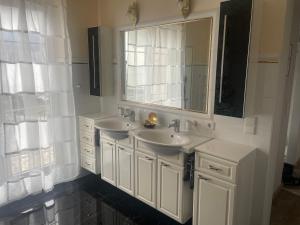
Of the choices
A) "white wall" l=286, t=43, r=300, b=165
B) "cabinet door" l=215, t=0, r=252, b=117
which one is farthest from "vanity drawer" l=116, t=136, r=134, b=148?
"white wall" l=286, t=43, r=300, b=165

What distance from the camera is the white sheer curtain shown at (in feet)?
7.46

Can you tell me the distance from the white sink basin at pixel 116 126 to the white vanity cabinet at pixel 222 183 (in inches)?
32.0

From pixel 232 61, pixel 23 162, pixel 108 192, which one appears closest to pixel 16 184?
pixel 23 162

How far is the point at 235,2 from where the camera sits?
1.68 m

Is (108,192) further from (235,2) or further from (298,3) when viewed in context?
(298,3)

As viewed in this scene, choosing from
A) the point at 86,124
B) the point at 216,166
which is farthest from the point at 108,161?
the point at 216,166

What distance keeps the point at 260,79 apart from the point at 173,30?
961mm

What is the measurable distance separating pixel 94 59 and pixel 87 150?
110 cm

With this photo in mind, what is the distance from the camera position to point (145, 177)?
7.28 feet

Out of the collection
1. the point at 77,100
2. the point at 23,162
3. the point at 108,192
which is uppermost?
the point at 77,100

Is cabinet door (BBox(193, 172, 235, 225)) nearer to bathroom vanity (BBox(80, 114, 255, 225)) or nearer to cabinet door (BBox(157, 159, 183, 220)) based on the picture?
bathroom vanity (BBox(80, 114, 255, 225))

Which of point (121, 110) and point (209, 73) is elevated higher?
point (209, 73)

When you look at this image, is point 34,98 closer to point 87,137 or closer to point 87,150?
point 87,137

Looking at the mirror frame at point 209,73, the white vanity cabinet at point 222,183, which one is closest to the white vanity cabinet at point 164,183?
the white vanity cabinet at point 222,183
